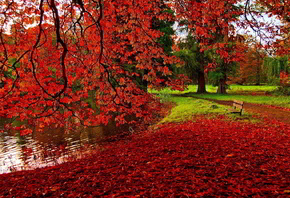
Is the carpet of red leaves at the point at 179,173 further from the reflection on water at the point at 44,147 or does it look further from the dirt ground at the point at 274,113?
the dirt ground at the point at 274,113

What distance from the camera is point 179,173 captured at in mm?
3926

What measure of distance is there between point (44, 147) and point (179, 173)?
6325 millimetres

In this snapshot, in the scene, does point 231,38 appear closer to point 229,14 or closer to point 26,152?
point 229,14

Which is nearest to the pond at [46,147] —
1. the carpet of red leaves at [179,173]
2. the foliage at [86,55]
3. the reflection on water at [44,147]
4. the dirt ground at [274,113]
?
the reflection on water at [44,147]

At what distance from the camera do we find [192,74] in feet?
87.6

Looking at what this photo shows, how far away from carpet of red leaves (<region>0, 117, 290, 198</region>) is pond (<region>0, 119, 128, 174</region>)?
151 centimetres

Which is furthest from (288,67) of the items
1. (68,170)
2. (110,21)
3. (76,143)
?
(68,170)

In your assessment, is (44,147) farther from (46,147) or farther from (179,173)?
(179,173)

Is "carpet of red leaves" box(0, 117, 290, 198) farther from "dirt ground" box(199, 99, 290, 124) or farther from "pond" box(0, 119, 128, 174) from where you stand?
"dirt ground" box(199, 99, 290, 124)

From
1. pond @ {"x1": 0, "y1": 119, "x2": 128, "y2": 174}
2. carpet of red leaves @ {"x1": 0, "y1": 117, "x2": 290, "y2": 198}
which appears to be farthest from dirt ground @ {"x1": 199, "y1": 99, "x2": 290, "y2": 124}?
pond @ {"x1": 0, "y1": 119, "x2": 128, "y2": 174}

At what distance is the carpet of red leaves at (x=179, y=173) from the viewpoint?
330cm

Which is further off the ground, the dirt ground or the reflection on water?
the dirt ground

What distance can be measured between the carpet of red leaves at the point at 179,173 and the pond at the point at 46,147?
59.4 inches

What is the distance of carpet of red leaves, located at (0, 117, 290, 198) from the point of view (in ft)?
10.8
